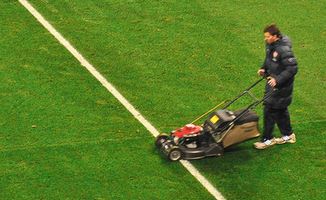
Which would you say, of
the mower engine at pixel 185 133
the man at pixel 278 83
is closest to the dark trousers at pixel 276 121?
the man at pixel 278 83

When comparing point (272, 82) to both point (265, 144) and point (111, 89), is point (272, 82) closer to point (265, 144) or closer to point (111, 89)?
point (265, 144)

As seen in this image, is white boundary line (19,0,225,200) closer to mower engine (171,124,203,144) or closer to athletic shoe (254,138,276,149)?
mower engine (171,124,203,144)

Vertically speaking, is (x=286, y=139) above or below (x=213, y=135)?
below

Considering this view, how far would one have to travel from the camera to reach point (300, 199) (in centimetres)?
851

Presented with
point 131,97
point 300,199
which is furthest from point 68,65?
A: point 300,199

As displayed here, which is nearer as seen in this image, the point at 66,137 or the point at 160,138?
the point at 160,138

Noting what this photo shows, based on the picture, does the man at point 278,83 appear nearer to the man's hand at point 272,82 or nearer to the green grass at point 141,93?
the man's hand at point 272,82

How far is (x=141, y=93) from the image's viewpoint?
425 inches

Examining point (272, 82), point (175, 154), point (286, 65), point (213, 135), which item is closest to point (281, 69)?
point (286, 65)

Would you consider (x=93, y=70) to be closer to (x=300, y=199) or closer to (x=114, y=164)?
(x=114, y=164)

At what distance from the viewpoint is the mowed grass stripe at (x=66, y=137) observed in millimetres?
8578

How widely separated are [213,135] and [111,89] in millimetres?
2506

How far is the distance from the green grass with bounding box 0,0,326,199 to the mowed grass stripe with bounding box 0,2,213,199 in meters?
0.02

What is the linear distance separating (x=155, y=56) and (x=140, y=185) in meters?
3.83
